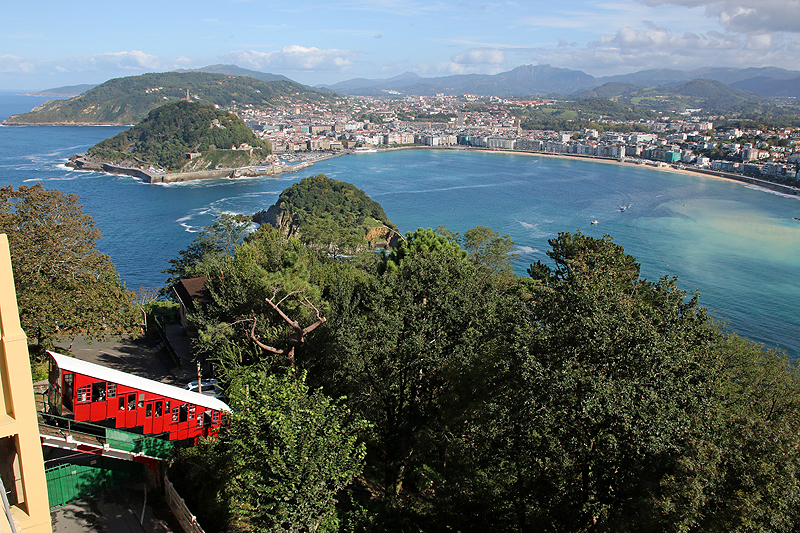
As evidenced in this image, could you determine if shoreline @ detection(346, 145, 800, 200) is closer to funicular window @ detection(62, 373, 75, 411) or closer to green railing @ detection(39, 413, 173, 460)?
green railing @ detection(39, 413, 173, 460)

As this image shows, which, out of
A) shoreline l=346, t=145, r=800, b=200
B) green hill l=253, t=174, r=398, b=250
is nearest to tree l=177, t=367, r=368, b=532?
green hill l=253, t=174, r=398, b=250

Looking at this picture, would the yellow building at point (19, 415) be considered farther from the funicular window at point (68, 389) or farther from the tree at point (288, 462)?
the funicular window at point (68, 389)

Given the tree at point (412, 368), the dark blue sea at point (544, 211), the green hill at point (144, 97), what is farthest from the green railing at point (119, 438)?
the green hill at point (144, 97)

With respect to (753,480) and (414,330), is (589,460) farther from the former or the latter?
Answer: (414,330)

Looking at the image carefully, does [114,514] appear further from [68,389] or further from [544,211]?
[544,211]

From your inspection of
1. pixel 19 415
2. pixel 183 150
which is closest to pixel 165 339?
pixel 19 415

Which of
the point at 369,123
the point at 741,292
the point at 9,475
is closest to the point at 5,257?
the point at 9,475
